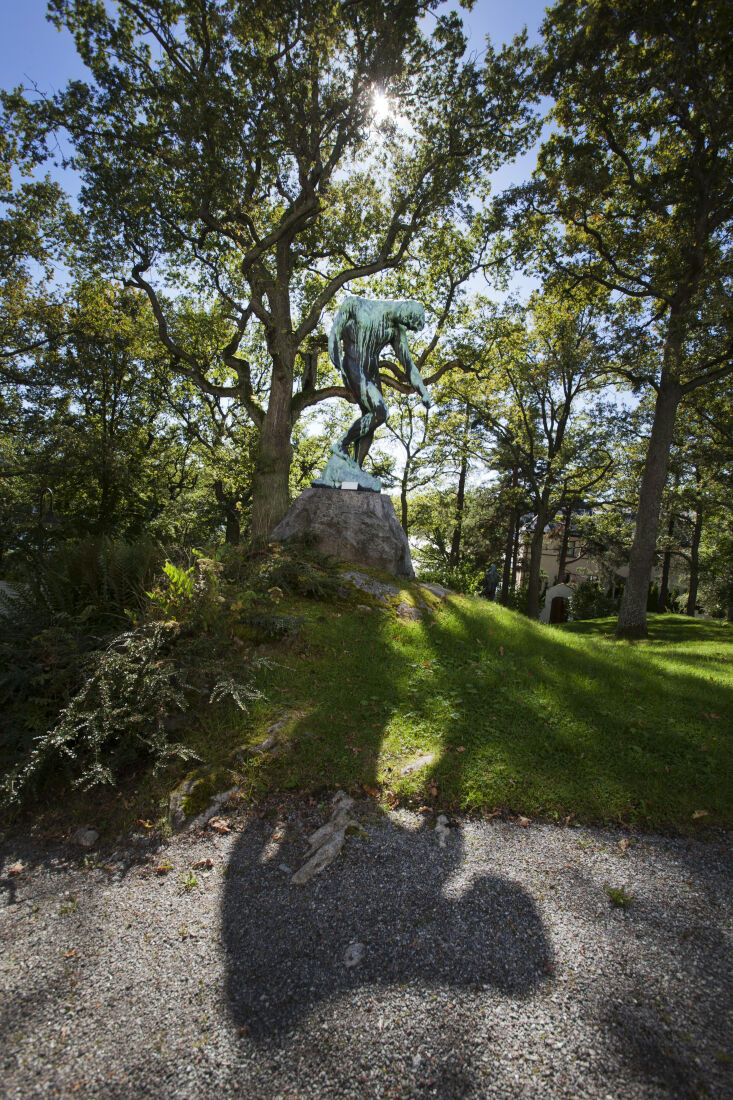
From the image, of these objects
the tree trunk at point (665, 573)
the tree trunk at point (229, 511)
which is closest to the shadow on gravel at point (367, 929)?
the tree trunk at point (229, 511)

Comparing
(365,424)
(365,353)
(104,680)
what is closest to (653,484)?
(365,424)

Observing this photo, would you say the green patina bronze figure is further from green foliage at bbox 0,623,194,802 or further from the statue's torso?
green foliage at bbox 0,623,194,802

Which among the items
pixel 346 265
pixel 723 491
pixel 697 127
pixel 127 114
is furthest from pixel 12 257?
pixel 723 491

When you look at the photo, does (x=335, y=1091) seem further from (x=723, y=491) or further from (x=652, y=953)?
(x=723, y=491)

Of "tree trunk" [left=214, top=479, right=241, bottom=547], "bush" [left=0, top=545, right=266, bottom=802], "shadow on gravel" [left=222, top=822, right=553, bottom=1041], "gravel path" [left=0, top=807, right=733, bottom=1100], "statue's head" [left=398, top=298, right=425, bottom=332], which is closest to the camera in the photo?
"gravel path" [left=0, top=807, right=733, bottom=1100]

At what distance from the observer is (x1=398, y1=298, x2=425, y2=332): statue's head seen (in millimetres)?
8852

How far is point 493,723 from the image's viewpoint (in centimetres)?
468

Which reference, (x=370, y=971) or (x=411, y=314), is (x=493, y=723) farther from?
(x=411, y=314)

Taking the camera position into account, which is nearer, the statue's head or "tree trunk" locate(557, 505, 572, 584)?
the statue's head

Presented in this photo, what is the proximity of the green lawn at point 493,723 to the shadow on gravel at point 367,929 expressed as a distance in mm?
692

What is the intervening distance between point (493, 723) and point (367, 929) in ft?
8.31

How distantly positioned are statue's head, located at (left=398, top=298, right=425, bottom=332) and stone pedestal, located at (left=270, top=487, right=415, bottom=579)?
317 centimetres

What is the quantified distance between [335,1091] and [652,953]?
5.17 ft

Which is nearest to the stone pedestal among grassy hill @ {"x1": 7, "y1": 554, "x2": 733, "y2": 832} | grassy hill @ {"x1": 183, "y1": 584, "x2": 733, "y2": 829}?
grassy hill @ {"x1": 7, "y1": 554, "x2": 733, "y2": 832}
